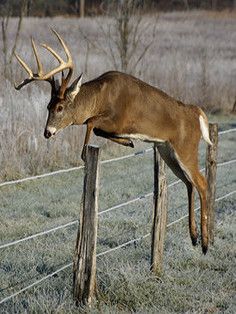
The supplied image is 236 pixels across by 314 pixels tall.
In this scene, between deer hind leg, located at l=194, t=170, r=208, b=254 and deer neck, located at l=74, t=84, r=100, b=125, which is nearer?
deer neck, located at l=74, t=84, r=100, b=125

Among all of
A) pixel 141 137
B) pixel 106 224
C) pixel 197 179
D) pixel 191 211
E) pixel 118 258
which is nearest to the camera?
pixel 141 137

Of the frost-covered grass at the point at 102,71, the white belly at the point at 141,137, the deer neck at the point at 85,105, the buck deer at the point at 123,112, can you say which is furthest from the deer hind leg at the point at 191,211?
the frost-covered grass at the point at 102,71

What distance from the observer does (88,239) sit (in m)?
4.70

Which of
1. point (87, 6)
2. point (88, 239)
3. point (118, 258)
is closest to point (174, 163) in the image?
point (88, 239)

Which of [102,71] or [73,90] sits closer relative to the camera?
[73,90]

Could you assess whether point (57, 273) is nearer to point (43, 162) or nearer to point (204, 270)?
point (204, 270)

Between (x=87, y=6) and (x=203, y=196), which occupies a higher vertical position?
(x=203, y=196)

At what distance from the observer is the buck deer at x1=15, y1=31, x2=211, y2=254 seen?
4.21 metres

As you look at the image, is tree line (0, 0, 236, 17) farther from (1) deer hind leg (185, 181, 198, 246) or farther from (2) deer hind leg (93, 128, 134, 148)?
(2) deer hind leg (93, 128, 134, 148)

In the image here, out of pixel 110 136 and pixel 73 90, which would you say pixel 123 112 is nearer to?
pixel 110 136

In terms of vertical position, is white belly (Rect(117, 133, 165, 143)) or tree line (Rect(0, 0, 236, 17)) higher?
white belly (Rect(117, 133, 165, 143))

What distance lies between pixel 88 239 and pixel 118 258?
1.28 m

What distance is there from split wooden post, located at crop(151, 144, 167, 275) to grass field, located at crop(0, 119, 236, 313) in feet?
0.36

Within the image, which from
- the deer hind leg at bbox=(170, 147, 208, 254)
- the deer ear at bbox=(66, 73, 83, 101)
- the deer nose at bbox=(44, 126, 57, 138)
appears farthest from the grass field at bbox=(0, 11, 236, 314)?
the deer ear at bbox=(66, 73, 83, 101)
